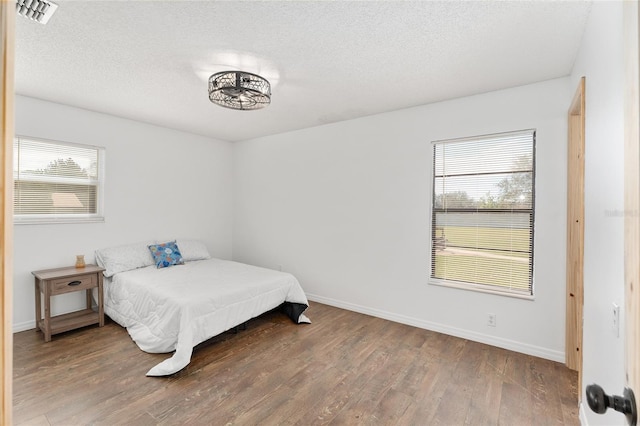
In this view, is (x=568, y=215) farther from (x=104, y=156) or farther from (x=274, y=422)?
(x=104, y=156)

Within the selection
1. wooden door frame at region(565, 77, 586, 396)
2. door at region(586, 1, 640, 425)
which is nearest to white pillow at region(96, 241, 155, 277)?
door at region(586, 1, 640, 425)

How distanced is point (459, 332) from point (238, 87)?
330cm

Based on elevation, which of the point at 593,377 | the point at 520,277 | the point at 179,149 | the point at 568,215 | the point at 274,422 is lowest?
the point at 274,422

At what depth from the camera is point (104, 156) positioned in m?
3.99

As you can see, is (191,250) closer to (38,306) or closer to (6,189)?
(38,306)

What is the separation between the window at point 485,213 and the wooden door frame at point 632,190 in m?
2.65

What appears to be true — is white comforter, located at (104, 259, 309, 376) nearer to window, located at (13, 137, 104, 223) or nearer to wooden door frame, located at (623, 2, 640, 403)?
window, located at (13, 137, 104, 223)

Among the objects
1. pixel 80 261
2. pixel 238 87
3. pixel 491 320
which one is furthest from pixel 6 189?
pixel 80 261

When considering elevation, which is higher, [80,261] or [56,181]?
[56,181]

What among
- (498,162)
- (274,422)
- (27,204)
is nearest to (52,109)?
(27,204)

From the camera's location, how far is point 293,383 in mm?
2441

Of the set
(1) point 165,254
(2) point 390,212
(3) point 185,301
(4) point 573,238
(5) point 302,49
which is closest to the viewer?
(5) point 302,49

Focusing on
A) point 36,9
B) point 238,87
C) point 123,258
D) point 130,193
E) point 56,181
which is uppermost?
point 36,9

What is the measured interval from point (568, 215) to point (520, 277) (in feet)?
2.39
